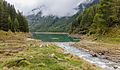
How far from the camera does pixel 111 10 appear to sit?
331ft

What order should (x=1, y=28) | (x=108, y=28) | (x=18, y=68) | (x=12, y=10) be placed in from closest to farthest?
(x=18, y=68) < (x=108, y=28) < (x=1, y=28) < (x=12, y=10)

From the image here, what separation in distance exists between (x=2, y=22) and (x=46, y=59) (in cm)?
9731

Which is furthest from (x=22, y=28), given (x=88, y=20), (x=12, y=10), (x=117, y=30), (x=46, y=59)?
(x=46, y=59)

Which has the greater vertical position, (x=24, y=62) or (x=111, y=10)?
(x=111, y=10)

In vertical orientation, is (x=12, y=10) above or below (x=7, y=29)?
above

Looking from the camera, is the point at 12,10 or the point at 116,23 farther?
the point at 12,10

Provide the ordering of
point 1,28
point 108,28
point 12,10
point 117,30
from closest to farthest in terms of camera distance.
→ point 117,30
point 108,28
point 1,28
point 12,10

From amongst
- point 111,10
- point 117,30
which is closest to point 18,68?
point 117,30

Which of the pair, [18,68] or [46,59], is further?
[46,59]

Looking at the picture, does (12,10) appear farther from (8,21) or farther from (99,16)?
(99,16)

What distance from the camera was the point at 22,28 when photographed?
17575cm

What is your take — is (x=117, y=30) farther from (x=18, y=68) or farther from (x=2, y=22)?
(x=18, y=68)

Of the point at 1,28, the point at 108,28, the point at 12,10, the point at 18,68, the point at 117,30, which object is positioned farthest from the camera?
the point at 12,10

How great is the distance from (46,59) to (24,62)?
315 cm
